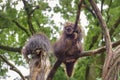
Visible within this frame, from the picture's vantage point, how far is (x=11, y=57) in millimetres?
11359

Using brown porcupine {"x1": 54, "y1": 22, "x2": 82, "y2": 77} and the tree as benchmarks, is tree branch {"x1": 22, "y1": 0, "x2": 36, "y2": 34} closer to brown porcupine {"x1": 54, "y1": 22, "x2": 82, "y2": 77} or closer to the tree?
the tree

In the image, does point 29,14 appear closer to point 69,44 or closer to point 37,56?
point 69,44

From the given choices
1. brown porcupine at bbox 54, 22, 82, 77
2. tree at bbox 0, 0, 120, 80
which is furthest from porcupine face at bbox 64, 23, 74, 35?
tree at bbox 0, 0, 120, 80

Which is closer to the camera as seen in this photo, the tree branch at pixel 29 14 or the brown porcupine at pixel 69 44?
the brown porcupine at pixel 69 44

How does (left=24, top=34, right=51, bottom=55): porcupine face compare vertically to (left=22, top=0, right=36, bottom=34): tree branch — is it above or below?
below

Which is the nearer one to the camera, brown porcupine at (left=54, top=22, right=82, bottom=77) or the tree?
brown porcupine at (left=54, top=22, right=82, bottom=77)

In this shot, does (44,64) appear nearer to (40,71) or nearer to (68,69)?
(40,71)

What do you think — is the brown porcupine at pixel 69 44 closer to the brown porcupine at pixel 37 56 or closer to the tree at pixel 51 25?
the brown porcupine at pixel 37 56

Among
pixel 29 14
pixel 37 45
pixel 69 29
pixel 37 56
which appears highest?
pixel 29 14

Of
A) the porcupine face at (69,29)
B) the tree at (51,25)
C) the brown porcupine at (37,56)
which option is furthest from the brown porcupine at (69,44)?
the tree at (51,25)

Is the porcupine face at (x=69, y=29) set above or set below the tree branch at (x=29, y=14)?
below

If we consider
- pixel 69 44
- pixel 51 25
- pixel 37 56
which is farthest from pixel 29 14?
pixel 37 56

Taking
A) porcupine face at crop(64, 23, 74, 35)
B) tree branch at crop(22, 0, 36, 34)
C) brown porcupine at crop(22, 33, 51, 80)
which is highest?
tree branch at crop(22, 0, 36, 34)

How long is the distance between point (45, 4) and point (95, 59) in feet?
6.82
